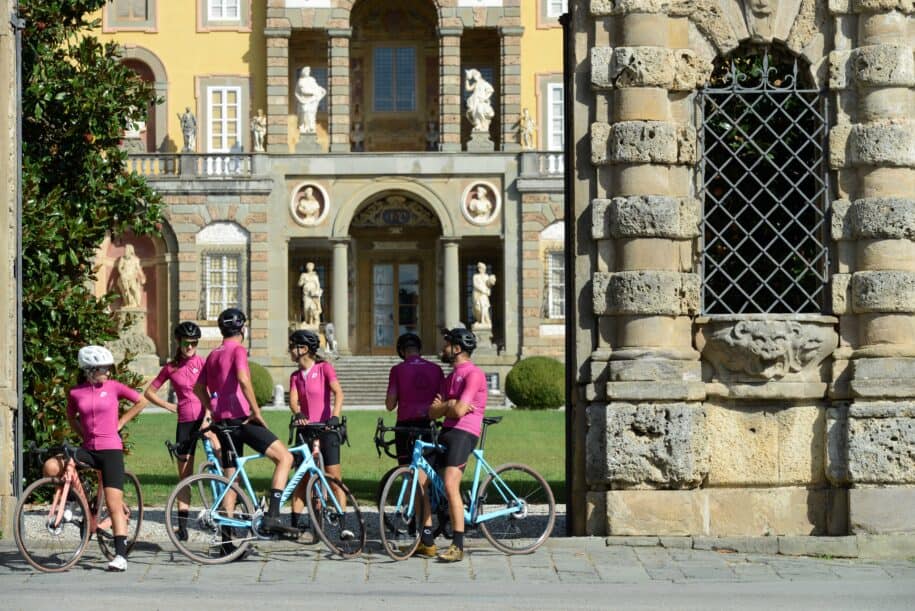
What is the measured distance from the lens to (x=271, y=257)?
4444cm

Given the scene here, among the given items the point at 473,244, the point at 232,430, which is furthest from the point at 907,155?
the point at 473,244

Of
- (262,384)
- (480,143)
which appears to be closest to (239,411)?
(262,384)

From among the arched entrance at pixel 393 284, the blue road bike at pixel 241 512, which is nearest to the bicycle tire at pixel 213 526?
the blue road bike at pixel 241 512

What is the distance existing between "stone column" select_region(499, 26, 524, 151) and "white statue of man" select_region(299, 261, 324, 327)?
6.34 m

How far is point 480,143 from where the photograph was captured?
147 feet

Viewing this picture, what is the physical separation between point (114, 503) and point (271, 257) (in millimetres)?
32889

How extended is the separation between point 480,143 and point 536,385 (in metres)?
9.63

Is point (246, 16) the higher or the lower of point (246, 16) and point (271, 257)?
the higher

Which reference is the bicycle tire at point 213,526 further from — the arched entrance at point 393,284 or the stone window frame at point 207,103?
the arched entrance at point 393,284

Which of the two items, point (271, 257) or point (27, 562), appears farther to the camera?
point (271, 257)

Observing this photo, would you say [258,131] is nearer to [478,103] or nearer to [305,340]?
[478,103]

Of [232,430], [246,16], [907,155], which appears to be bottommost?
[232,430]

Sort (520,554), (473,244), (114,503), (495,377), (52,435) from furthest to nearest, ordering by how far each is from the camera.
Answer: (473,244) → (495,377) → (52,435) → (520,554) → (114,503)

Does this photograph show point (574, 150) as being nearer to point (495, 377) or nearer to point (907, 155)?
point (907, 155)
